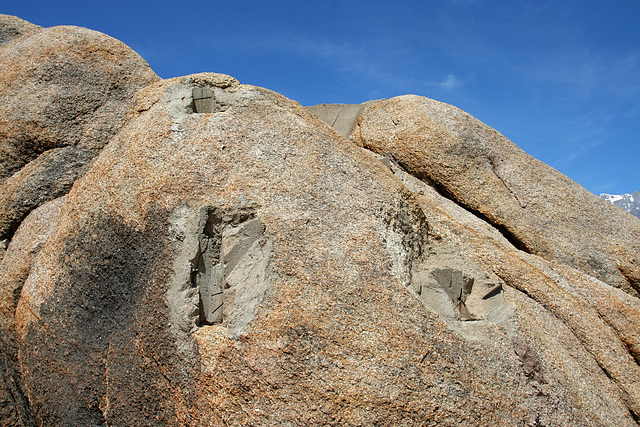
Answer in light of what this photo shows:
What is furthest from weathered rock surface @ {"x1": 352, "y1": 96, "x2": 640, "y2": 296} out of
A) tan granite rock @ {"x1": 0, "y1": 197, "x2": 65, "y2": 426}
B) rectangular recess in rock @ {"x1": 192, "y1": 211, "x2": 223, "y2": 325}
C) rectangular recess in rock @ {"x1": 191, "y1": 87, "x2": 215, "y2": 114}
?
tan granite rock @ {"x1": 0, "y1": 197, "x2": 65, "y2": 426}

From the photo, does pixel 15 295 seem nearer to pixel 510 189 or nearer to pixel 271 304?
pixel 271 304

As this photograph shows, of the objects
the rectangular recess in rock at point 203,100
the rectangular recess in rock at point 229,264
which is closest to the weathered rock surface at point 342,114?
the rectangular recess in rock at point 203,100

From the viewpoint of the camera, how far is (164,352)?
11.4ft

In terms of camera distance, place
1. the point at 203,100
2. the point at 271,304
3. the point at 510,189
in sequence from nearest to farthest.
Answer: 1. the point at 271,304
2. the point at 203,100
3. the point at 510,189

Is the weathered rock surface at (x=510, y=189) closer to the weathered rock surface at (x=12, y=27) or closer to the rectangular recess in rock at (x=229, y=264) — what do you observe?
the rectangular recess in rock at (x=229, y=264)

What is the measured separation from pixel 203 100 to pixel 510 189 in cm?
410

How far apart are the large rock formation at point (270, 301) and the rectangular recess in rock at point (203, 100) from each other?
1 cm

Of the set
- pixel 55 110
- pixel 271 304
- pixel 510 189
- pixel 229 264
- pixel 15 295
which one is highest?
pixel 510 189

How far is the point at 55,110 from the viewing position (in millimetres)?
5316

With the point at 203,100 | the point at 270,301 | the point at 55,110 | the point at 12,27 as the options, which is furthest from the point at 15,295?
the point at 12,27

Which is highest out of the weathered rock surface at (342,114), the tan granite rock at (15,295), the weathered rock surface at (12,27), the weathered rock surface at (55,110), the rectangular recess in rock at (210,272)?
the weathered rock surface at (342,114)

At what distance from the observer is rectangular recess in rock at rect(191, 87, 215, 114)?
4.57 m

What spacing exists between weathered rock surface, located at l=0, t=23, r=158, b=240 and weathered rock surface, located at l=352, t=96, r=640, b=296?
3.49m

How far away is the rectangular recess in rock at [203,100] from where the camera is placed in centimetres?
457
